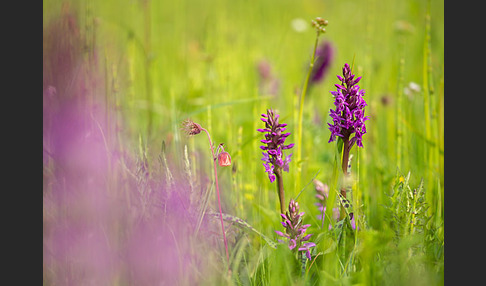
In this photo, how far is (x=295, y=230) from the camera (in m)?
1.43

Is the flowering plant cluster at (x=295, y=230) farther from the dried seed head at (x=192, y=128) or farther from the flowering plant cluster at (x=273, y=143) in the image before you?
the dried seed head at (x=192, y=128)

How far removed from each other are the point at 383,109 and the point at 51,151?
2.65 metres

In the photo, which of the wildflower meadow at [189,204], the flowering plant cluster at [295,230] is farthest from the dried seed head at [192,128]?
the flowering plant cluster at [295,230]

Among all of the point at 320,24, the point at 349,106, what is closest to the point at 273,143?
the point at 349,106

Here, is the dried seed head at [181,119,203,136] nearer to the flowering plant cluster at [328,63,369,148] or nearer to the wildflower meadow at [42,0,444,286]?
the wildflower meadow at [42,0,444,286]

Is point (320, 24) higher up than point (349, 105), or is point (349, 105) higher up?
point (320, 24)

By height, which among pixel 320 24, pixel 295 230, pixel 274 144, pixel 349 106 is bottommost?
pixel 295 230

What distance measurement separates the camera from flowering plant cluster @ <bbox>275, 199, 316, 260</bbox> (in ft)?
4.64

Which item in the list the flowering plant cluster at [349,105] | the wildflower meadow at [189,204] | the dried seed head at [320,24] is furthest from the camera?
the dried seed head at [320,24]

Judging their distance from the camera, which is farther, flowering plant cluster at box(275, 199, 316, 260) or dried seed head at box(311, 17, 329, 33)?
dried seed head at box(311, 17, 329, 33)

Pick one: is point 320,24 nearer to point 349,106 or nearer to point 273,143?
point 349,106

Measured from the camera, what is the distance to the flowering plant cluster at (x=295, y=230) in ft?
4.64

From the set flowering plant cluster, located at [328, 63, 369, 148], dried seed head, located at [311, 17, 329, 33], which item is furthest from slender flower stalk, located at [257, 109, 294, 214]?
dried seed head, located at [311, 17, 329, 33]

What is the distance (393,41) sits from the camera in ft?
14.7
